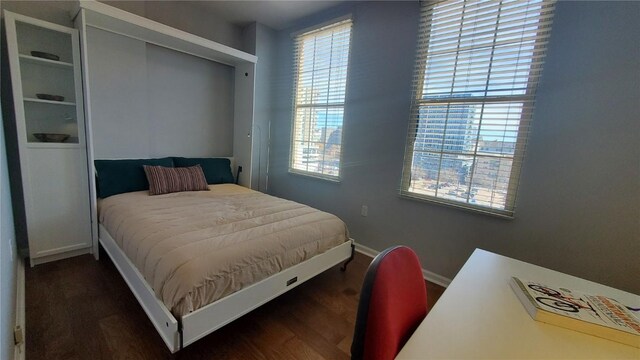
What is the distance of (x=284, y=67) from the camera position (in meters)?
3.57

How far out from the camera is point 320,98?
3221mm

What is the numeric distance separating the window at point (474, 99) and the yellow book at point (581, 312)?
122 centimetres

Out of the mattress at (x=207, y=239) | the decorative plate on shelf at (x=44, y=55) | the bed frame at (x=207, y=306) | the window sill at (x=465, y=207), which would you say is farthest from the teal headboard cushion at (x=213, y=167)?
the window sill at (x=465, y=207)

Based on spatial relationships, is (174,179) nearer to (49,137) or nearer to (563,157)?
(49,137)

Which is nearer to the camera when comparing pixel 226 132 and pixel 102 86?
pixel 102 86

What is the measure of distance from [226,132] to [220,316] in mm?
2741

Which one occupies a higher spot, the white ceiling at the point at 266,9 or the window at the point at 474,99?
the white ceiling at the point at 266,9

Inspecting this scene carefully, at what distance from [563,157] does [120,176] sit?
3642 millimetres

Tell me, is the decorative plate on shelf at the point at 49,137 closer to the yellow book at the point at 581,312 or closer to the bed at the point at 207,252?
the bed at the point at 207,252

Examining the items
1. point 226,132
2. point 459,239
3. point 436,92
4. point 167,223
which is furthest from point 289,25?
point 459,239

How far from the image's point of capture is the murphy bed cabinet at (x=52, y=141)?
81.7 inches

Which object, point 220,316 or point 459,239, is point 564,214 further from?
point 220,316

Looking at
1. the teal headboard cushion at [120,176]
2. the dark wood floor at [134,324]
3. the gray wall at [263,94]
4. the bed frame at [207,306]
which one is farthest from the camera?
the gray wall at [263,94]

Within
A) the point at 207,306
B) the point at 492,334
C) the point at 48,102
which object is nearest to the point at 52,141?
the point at 48,102
